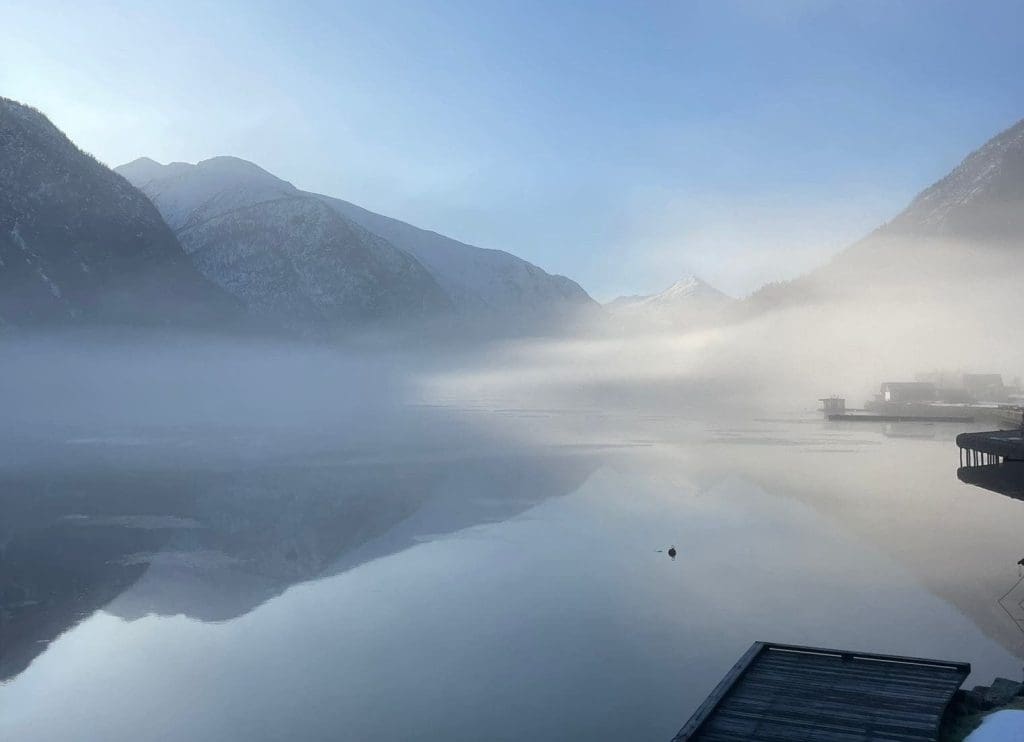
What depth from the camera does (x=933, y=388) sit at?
509ft

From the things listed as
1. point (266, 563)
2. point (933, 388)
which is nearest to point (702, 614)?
point (266, 563)

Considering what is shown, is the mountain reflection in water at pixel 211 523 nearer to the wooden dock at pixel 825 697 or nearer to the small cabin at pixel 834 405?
the wooden dock at pixel 825 697

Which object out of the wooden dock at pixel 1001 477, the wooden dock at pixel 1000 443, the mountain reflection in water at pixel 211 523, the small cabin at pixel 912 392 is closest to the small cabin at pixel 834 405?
the small cabin at pixel 912 392

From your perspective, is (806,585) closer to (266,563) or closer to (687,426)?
(266,563)

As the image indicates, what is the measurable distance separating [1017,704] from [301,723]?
15.7 m

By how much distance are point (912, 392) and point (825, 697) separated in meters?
149

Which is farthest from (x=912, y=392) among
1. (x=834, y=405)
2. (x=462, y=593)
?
(x=462, y=593)

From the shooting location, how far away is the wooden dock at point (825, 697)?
16703mm

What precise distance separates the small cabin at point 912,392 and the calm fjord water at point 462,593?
94.4 metres

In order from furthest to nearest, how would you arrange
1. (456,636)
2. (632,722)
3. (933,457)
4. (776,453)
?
(776,453), (933,457), (456,636), (632,722)

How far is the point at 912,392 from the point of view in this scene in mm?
152875

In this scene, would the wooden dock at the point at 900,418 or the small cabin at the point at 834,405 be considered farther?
the small cabin at the point at 834,405

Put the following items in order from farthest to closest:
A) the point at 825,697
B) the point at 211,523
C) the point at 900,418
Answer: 1. the point at 900,418
2. the point at 211,523
3. the point at 825,697

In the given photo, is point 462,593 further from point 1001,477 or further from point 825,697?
point 1001,477
